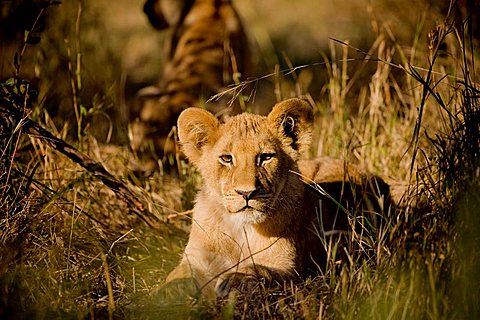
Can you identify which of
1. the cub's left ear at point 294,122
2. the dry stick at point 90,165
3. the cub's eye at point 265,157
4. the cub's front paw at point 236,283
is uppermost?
the cub's left ear at point 294,122

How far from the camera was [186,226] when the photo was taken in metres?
4.79

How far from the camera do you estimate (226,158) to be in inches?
148

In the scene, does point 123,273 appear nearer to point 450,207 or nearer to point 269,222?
point 269,222

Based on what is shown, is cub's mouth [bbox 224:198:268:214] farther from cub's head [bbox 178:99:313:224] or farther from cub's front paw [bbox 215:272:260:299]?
cub's front paw [bbox 215:272:260:299]

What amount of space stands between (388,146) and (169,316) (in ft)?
8.74

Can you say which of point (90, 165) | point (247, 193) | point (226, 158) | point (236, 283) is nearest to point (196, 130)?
point (226, 158)

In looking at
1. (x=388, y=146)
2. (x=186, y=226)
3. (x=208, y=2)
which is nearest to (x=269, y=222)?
(x=186, y=226)

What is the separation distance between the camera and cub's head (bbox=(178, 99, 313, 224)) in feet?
11.8

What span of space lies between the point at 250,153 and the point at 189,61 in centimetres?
417

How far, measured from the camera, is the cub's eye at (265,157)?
146 inches

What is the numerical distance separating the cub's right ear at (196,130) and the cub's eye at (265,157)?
1.02 feet

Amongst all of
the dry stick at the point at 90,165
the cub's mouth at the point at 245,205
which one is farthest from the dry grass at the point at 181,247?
the cub's mouth at the point at 245,205

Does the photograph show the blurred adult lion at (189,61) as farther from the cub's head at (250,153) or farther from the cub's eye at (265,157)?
the cub's eye at (265,157)

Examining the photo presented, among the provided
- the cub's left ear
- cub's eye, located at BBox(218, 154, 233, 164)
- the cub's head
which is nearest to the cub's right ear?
the cub's head
